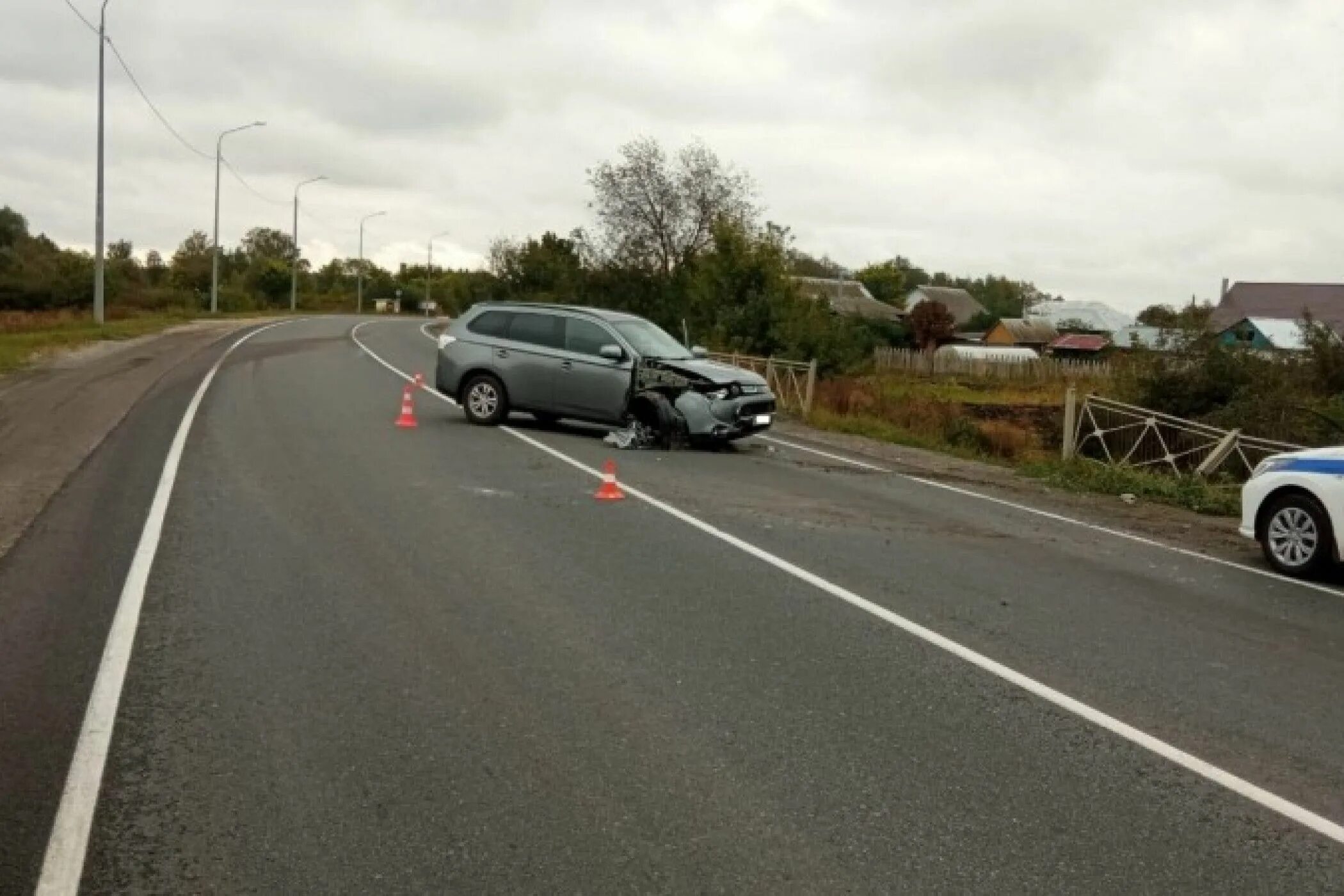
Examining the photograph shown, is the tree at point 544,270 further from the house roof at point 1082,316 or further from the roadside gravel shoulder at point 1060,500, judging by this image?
the house roof at point 1082,316

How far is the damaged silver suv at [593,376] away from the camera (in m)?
16.6

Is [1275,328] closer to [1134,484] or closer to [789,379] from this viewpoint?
[789,379]

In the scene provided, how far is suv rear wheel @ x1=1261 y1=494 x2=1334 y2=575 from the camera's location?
10102mm

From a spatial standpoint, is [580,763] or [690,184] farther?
[690,184]

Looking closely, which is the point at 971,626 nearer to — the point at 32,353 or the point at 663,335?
the point at 663,335

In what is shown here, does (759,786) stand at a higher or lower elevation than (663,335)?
lower

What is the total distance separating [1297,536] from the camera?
10.4 meters

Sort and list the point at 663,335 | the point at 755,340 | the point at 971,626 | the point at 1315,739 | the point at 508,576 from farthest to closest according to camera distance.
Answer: the point at 755,340
the point at 663,335
the point at 508,576
the point at 971,626
the point at 1315,739

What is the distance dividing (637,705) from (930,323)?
85396mm

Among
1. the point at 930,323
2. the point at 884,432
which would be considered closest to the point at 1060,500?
the point at 884,432

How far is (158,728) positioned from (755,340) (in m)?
25.6

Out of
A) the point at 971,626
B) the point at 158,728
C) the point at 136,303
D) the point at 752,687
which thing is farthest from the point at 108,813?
the point at 136,303

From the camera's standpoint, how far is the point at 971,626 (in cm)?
749

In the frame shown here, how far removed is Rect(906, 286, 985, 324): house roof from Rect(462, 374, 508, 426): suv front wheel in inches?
4334
